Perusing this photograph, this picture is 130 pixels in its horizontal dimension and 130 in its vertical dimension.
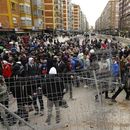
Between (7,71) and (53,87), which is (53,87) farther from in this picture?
(7,71)

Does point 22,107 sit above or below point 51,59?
below

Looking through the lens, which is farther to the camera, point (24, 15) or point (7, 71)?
point (24, 15)

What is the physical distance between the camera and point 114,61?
1080cm

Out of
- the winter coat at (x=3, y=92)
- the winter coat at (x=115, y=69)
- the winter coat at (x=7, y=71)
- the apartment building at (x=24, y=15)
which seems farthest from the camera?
the apartment building at (x=24, y=15)

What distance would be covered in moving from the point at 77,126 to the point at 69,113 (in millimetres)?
527

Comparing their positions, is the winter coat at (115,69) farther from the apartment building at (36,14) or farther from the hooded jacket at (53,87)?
the apartment building at (36,14)

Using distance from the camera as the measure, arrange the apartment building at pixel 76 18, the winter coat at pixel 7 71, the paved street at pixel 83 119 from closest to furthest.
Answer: the paved street at pixel 83 119
the winter coat at pixel 7 71
the apartment building at pixel 76 18

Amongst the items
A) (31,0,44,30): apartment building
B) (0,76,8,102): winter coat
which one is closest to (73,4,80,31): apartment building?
(31,0,44,30): apartment building

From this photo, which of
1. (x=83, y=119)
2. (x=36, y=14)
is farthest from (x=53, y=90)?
(x=36, y=14)

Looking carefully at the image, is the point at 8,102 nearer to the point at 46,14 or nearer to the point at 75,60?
the point at 75,60

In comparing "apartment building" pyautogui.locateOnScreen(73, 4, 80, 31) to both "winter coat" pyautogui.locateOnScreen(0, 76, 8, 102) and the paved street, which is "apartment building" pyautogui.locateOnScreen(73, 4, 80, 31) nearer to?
the paved street

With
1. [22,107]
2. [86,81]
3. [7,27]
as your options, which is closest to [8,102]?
[22,107]

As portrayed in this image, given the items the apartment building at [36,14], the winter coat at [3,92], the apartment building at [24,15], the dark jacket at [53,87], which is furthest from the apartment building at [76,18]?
the dark jacket at [53,87]

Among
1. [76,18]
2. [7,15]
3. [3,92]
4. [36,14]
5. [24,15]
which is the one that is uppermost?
[76,18]
